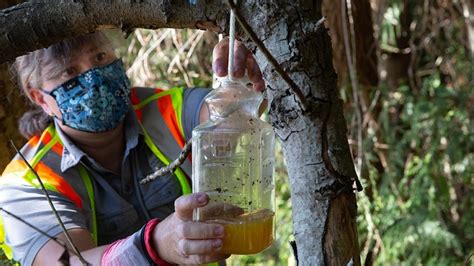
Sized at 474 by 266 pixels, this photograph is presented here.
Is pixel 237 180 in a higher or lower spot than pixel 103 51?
lower

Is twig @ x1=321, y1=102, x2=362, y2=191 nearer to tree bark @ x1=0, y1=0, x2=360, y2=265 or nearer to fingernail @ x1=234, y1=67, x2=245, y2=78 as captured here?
tree bark @ x1=0, y1=0, x2=360, y2=265

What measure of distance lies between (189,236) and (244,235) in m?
0.09

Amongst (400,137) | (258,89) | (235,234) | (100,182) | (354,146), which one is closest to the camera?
(235,234)

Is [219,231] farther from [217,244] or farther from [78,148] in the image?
[78,148]

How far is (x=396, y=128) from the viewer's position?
3.55 metres

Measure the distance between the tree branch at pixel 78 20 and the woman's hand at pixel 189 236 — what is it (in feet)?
0.91

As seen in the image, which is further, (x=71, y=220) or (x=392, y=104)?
(x=392, y=104)

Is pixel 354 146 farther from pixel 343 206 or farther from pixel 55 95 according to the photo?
pixel 343 206

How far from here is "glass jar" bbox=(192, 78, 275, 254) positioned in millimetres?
1138

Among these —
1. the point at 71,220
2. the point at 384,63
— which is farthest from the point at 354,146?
the point at 71,220

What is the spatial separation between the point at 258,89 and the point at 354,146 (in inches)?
80.2

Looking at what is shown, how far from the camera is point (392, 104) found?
350 centimetres

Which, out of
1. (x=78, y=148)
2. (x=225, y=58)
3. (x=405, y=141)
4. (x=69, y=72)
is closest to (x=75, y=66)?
(x=69, y=72)

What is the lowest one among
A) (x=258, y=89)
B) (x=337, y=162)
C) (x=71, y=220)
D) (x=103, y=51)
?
(x=71, y=220)
